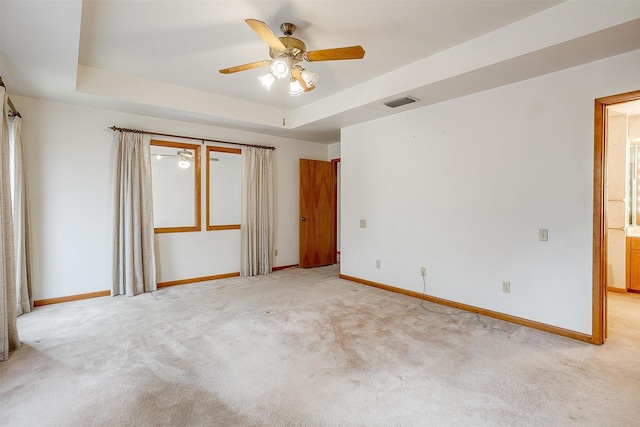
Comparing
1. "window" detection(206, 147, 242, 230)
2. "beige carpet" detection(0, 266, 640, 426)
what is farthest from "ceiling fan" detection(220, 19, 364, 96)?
"window" detection(206, 147, 242, 230)

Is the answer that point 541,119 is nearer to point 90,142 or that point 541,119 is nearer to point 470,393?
point 470,393

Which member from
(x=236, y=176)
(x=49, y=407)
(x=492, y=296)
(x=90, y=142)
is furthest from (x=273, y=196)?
(x=49, y=407)

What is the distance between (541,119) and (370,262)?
2.84m

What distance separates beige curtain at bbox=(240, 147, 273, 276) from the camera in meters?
5.38

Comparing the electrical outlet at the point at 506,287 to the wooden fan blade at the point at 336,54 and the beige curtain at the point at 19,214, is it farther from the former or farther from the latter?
the beige curtain at the point at 19,214

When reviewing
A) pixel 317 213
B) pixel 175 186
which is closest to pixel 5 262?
pixel 175 186

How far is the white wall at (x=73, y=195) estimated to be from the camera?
12.6 feet

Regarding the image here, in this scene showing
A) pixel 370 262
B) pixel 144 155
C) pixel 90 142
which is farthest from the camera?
pixel 370 262

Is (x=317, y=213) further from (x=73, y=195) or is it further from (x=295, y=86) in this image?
(x=73, y=195)

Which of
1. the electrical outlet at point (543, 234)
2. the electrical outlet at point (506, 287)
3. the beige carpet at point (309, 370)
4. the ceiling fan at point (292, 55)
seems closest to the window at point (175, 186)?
the beige carpet at point (309, 370)

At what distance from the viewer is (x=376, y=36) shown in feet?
9.34

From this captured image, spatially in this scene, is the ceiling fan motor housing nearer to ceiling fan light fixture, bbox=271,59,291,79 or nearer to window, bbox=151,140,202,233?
ceiling fan light fixture, bbox=271,59,291,79

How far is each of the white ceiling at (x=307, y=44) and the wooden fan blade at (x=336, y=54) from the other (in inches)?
12.9

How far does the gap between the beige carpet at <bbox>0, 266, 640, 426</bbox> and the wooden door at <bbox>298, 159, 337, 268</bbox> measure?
247 centimetres
